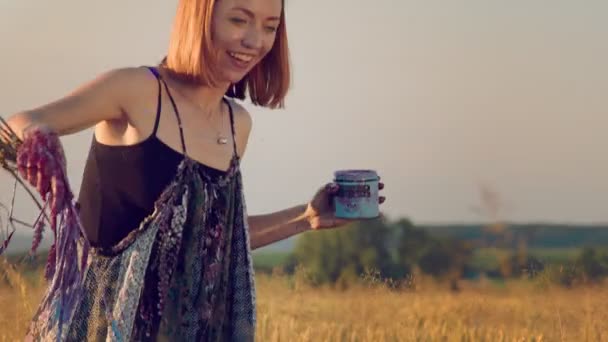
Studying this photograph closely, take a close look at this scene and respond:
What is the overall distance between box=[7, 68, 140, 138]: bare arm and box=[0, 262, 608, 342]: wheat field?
138 cm

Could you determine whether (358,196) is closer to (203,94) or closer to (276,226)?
(276,226)

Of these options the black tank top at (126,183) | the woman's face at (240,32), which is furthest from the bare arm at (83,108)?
the woman's face at (240,32)

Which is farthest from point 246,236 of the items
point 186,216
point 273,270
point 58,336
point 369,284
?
point 273,270

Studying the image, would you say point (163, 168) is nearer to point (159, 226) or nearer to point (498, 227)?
point (159, 226)

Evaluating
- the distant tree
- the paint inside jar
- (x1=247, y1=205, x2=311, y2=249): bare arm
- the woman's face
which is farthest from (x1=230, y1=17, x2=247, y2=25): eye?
the distant tree

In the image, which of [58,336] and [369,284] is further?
[369,284]

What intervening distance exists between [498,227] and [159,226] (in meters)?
1.09

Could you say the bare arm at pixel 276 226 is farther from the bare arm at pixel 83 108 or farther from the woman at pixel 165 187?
the bare arm at pixel 83 108

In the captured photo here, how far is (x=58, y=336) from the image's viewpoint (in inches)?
126

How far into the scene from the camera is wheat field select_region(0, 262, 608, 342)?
4.69 metres

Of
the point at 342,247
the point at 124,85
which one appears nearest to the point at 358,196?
the point at 124,85

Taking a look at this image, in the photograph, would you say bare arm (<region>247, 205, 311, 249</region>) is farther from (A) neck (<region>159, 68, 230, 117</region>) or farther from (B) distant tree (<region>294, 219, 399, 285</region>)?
(B) distant tree (<region>294, 219, 399, 285</region>)

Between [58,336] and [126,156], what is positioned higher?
[126,156]

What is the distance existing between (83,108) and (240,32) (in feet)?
1.57
